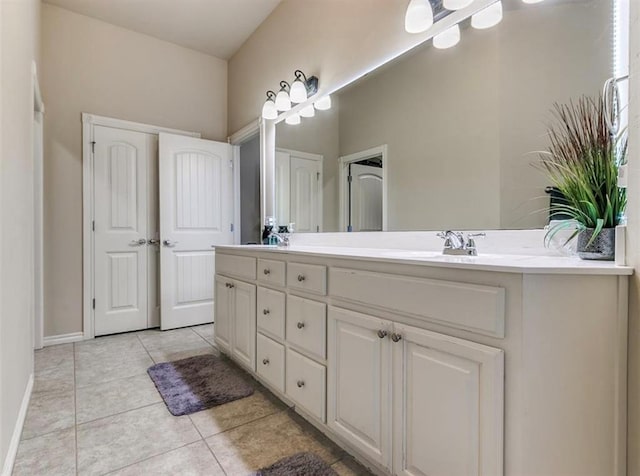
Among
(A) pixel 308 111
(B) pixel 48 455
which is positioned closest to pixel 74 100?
(A) pixel 308 111

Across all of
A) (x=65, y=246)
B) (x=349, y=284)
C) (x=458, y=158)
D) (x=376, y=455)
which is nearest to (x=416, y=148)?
(x=458, y=158)

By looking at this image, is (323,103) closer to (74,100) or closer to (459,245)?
(459,245)

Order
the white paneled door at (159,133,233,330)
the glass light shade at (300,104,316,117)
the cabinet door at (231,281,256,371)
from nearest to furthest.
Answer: the cabinet door at (231,281,256,371)
the glass light shade at (300,104,316,117)
the white paneled door at (159,133,233,330)

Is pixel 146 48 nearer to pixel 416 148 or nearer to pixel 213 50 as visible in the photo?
pixel 213 50

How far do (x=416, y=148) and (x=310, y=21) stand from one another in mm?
1485

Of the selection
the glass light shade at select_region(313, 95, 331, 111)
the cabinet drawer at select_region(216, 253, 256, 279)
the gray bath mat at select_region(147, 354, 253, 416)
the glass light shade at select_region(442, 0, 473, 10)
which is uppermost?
the glass light shade at select_region(442, 0, 473, 10)

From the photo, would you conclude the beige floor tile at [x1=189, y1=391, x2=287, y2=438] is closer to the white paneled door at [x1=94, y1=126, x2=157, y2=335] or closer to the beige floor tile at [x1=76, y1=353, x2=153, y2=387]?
the beige floor tile at [x1=76, y1=353, x2=153, y2=387]

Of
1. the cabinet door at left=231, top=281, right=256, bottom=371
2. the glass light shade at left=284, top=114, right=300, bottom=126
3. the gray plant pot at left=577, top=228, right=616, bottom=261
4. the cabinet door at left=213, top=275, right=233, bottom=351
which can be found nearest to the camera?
the gray plant pot at left=577, top=228, right=616, bottom=261

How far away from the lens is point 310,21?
254 centimetres

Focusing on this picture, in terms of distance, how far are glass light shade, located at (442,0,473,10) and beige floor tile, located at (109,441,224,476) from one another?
2.23 meters

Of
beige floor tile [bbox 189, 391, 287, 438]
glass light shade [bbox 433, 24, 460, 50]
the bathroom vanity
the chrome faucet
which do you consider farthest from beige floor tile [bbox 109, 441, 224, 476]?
glass light shade [bbox 433, 24, 460, 50]

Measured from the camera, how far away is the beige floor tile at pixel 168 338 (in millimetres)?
2918

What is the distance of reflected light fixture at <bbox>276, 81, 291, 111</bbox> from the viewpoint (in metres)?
2.76

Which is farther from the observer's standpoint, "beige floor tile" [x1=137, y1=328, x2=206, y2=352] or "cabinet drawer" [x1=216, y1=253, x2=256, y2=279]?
"beige floor tile" [x1=137, y1=328, x2=206, y2=352]
